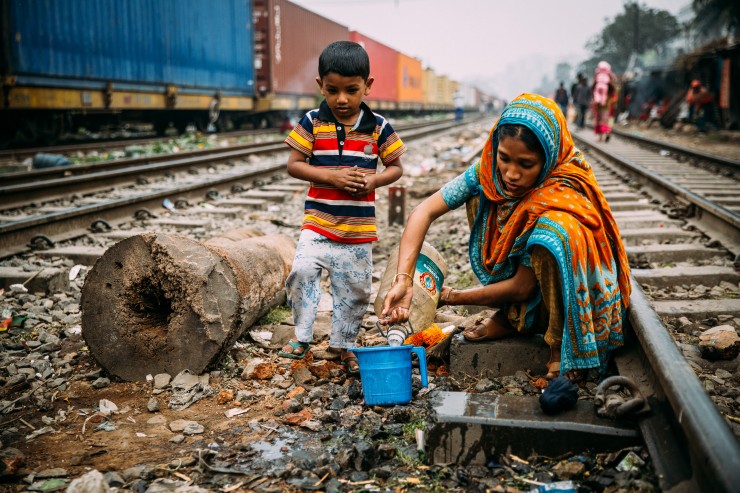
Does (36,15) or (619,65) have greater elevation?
(619,65)

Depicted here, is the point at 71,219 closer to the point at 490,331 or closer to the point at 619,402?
the point at 490,331

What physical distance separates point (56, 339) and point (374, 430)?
6.44ft

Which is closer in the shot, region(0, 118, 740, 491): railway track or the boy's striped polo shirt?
region(0, 118, 740, 491): railway track

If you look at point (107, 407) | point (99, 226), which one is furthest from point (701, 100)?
point (107, 407)

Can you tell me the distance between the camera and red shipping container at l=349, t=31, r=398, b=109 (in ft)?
90.8

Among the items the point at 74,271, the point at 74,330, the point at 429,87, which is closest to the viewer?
the point at 74,330

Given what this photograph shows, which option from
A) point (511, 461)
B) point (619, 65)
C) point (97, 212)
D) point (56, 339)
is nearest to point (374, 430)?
point (511, 461)

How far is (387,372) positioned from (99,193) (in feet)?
20.5

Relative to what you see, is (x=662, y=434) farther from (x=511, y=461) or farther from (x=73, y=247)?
(x=73, y=247)

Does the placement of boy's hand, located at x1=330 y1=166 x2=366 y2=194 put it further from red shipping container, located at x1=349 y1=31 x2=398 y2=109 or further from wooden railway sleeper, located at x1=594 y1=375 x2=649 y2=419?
red shipping container, located at x1=349 y1=31 x2=398 y2=109

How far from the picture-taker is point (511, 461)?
6.51 feet

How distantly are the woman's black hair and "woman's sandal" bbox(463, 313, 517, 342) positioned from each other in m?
0.81

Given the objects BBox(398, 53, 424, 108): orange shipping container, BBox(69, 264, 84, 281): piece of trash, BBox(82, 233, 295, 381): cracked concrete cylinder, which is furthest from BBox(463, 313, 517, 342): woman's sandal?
BBox(398, 53, 424, 108): orange shipping container

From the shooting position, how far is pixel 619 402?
1964mm
